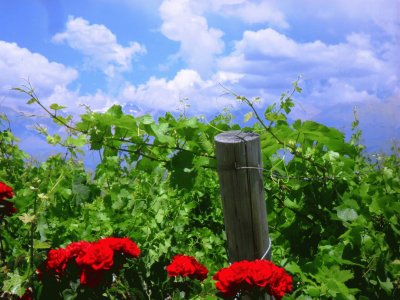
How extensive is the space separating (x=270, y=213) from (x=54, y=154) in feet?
8.03

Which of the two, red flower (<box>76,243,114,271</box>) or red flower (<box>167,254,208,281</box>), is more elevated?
red flower (<box>76,243,114,271</box>)

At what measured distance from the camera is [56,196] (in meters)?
3.58

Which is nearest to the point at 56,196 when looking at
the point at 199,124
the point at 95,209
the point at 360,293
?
the point at 95,209

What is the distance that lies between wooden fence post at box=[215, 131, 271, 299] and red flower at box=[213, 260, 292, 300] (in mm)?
313

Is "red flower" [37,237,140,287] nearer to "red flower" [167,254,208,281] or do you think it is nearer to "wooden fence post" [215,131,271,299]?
"red flower" [167,254,208,281]

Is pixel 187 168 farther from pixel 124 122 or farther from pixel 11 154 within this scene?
pixel 11 154

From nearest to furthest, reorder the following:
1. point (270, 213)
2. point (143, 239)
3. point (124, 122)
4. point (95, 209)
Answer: point (124, 122)
point (270, 213)
point (143, 239)
point (95, 209)

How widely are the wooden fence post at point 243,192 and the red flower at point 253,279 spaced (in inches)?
12.3

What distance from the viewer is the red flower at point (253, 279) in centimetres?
208

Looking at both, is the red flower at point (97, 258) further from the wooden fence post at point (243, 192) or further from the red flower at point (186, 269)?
the wooden fence post at point (243, 192)

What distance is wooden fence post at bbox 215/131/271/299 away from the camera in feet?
7.82

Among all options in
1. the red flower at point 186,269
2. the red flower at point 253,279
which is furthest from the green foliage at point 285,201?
the red flower at point 253,279

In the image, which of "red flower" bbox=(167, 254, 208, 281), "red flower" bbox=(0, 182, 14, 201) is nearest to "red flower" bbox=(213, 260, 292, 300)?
"red flower" bbox=(167, 254, 208, 281)

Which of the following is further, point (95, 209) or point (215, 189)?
point (215, 189)
